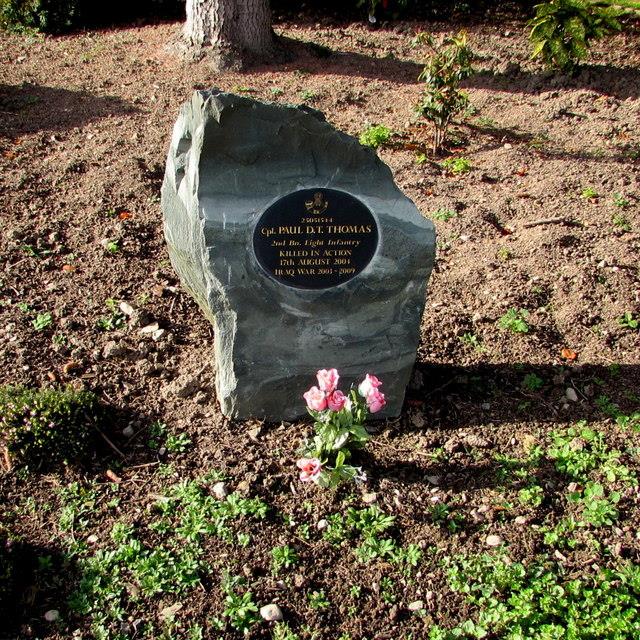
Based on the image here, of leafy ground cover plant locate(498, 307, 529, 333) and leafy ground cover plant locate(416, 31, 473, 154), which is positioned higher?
leafy ground cover plant locate(416, 31, 473, 154)

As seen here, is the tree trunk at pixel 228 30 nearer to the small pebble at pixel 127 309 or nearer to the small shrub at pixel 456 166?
the small shrub at pixel 456 166

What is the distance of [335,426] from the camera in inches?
139

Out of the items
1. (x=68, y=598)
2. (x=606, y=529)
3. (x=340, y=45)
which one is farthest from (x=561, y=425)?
(x=340, y=45)

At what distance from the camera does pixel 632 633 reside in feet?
10.1

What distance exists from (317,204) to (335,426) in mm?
1124

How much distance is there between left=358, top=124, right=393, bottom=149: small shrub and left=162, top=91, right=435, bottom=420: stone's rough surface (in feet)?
11.4

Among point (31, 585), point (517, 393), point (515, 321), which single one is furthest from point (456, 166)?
point (31, 585)

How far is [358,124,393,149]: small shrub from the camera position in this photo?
7.06 meters

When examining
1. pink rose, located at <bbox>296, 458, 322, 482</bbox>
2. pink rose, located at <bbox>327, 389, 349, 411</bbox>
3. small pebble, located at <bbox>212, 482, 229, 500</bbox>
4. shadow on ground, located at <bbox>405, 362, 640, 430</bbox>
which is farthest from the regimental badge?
small pebble, located at <bbox>212, 482, 229, 500</bbox>

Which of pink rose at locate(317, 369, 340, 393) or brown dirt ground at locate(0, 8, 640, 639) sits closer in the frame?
pink rose at locate(317, 369, 340, 393)

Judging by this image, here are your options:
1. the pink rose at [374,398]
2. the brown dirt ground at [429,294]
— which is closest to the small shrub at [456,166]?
the brown dirt ground at [429,294]

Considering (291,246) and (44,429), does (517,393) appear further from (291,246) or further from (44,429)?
(44,429)

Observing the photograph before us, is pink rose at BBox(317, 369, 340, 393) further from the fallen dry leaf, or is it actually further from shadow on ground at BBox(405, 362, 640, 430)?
the fallen dry leaf

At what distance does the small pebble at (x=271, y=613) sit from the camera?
3.14 m
